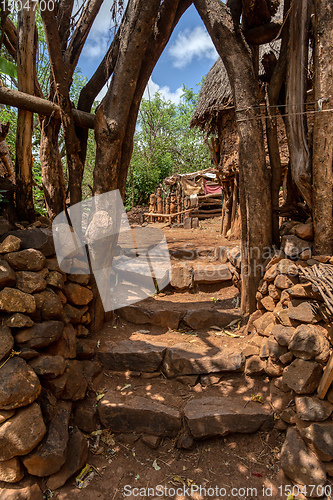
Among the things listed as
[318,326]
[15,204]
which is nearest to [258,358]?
[318,326]

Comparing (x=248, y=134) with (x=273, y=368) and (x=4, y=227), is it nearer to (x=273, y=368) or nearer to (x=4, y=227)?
(x=273, y=368)

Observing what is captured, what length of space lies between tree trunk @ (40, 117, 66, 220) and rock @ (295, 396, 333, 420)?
3.20m

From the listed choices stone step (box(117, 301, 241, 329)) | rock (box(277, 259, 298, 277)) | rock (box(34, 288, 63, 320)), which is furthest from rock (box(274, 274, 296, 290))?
rock (box(34, 288, 63, 320))

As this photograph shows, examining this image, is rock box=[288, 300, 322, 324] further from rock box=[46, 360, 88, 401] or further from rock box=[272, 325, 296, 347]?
rock box=[46, 360, 88, 401]

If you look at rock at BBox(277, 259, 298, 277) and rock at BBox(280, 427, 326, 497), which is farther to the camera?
rock at BBox(277, 259, 298, 277)

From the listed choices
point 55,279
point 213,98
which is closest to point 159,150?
point 213,98

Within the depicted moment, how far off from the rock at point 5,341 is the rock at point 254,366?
217cm

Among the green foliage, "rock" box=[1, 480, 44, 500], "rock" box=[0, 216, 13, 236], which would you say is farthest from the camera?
the green foliage

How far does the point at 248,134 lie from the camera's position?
3375 mm

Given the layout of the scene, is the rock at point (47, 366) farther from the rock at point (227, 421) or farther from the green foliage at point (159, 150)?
the green foliage at point (159, 150)

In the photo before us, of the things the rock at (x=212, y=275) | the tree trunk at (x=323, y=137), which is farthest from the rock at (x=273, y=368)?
the rock at (x=212, y=275)

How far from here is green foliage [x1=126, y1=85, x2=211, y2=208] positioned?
16.9m

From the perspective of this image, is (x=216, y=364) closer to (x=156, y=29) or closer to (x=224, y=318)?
(x=224, y=318)

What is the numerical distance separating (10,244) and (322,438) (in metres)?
2.92
